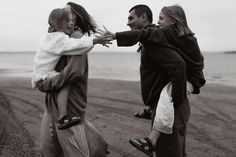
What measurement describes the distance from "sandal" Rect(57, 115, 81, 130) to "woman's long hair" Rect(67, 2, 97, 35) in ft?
2.52

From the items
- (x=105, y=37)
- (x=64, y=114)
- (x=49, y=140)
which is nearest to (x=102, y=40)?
(x=105, y=37)

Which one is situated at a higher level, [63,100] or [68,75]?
[68,75]

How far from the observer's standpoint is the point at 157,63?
299 centimetres

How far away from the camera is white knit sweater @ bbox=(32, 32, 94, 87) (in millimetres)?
2746

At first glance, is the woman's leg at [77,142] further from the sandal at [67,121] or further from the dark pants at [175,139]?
the dark pants at [175,139]

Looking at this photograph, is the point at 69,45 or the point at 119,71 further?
the point at 119,71

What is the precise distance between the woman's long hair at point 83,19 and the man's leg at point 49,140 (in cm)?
80

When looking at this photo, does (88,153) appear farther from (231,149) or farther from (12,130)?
(12,130)

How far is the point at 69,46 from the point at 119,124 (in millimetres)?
4731

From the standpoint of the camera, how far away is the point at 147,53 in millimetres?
2969

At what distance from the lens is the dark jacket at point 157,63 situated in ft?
9.37

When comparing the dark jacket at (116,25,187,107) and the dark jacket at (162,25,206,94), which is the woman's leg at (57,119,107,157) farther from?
the dark jacket at (162,25,206,94)

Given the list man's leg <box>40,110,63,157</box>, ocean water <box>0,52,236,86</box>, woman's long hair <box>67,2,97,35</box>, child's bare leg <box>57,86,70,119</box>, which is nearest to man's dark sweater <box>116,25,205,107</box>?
woman's long hair <box>67,2,97,35</box>

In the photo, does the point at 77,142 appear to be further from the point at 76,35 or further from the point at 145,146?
the point at 76,35
